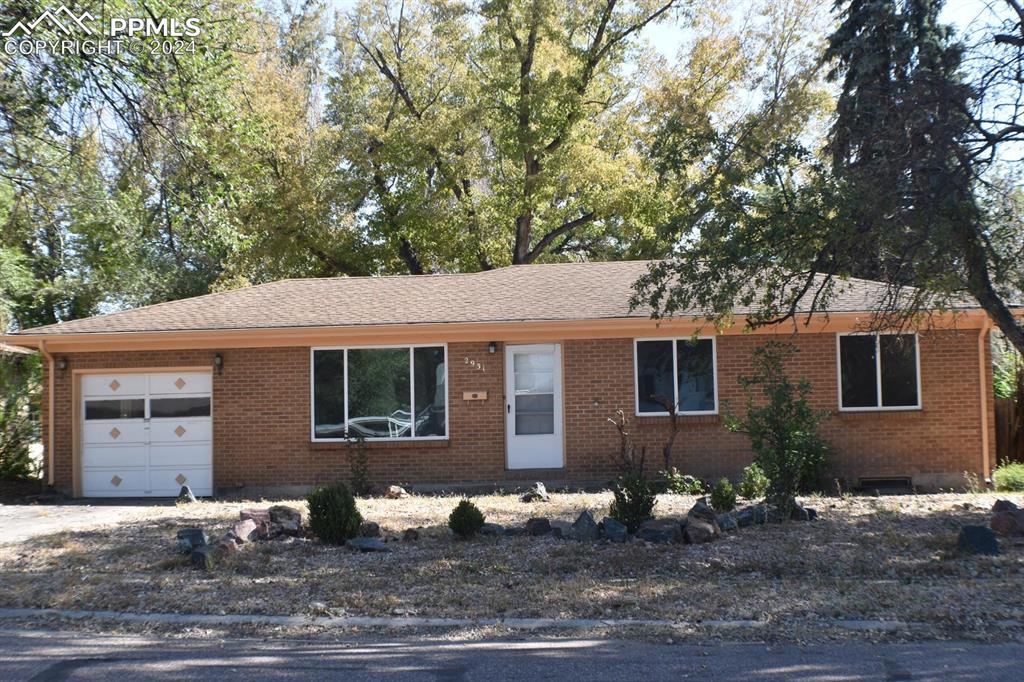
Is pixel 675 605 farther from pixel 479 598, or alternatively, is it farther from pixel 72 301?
pixel 72 301

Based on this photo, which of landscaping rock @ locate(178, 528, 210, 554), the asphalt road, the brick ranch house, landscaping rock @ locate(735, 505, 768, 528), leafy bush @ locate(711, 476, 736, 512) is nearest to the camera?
the asphalt road

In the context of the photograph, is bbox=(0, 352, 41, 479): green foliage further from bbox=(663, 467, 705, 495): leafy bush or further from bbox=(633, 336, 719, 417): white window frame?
bbox=(663, 467, 705, 495): leafy bush

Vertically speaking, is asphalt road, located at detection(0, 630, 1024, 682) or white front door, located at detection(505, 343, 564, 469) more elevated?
white front door, located at detection(505, 343, 564, 469)

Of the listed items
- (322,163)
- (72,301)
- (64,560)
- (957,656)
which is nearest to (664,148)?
(957,656)

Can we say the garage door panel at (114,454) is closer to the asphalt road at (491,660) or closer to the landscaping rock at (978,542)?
the asphalt road at (491,660)

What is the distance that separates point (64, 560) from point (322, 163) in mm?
19199

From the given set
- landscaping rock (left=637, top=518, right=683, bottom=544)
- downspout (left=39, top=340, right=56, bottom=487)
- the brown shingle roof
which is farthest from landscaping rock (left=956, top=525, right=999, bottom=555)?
downspout (left=39, top=340, right=56, bottom=487)

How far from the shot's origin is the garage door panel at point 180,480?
16188 millimetres

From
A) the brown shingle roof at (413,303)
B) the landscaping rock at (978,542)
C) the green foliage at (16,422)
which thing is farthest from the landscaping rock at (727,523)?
the green foliage at (16,422)

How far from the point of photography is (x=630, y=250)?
29.5m

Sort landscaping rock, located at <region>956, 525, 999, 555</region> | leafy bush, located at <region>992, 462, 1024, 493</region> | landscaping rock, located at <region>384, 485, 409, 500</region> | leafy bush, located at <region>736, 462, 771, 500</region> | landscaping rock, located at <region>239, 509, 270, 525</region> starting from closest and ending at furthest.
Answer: landscaping rock, located at <region>956, 525, 999, 555</region>, landscaping rock, located at <region>239, 509, 270, 525</region>, leafy bush, located at <region>736, 462, 771, 500</region>, landscaping rock, located at <region>384, 485, 409, 500</region>, leafy bush, located at <region>992, 462, 1024, 493</region>

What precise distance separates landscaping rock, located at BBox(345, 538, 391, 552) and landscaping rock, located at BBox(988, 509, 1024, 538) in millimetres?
6677

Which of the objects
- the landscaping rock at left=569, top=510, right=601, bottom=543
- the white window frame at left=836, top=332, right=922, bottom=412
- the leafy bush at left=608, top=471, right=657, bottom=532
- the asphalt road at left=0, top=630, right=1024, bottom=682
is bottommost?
the asphalt road at left=0, top=630, right=1024, bottom=682

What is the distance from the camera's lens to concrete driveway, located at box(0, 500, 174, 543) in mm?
12023
